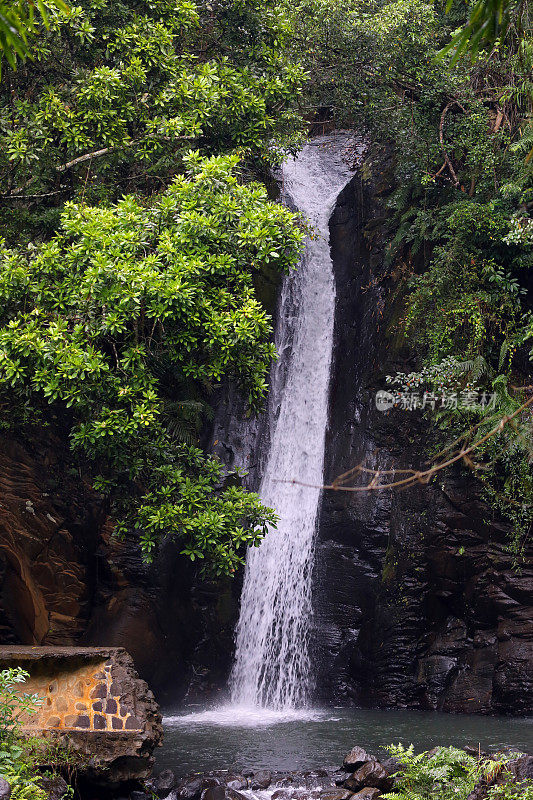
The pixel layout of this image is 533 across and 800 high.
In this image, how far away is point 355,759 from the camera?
26.7ft

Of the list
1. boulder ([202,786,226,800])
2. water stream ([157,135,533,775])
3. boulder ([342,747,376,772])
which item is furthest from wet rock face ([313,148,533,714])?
boulder ([202,786,226,800])

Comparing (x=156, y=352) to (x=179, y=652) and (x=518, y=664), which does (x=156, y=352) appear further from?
(x=518, y=664)

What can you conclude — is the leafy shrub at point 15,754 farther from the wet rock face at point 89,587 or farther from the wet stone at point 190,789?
the wet rock face at point 89,587

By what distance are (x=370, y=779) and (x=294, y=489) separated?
781 centimetres

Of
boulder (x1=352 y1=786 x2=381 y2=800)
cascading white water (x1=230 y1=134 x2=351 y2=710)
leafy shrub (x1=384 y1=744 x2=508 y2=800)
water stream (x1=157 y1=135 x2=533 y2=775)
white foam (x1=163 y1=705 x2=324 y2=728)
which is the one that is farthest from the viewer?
cascading white water (x1=230 y1=134 x2=351 y2=710)

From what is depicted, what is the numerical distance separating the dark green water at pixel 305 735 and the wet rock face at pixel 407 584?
0.68m

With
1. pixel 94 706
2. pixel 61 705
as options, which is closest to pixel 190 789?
pixel 94 706

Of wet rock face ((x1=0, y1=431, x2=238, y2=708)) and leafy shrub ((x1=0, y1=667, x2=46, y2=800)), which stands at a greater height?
wet rock face ((x1=0, y1=431, x2=238, y2=708))

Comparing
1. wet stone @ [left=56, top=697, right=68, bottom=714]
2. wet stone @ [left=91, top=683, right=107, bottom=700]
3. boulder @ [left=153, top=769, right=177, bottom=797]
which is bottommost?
boulder @ [left=153, top=769, right=177, bottom=797]

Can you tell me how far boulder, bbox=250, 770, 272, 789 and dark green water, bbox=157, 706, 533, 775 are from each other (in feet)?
1.44

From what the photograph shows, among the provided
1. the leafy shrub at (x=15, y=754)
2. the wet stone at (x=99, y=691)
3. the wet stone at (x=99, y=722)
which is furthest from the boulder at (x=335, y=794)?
the leafy shrub at (x=15, y=754)

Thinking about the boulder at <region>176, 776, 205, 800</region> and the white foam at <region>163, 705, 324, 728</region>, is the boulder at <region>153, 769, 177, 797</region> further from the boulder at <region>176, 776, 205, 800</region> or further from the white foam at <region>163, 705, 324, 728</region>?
the white foam at <region>163, 705, 324, 728</region>

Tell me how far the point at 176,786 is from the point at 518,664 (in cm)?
682

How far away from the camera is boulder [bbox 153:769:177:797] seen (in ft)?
25.2
